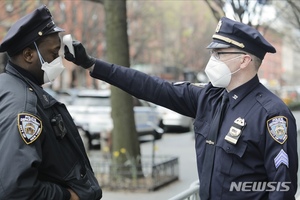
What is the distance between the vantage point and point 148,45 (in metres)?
41.0

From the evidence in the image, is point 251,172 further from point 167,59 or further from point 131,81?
point 167,59

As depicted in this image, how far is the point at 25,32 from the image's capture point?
2.57m

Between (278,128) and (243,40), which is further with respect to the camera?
(243,40)

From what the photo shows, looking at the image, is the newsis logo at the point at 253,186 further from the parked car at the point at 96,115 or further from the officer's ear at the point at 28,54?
the parked car at the point at 96,115

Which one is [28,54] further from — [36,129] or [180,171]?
[180,171]

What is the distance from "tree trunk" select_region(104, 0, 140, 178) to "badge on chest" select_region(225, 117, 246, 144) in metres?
5.36

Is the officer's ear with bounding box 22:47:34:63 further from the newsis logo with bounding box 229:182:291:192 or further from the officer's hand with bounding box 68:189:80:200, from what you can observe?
the newsis logo with bounding box 229:182:291:192

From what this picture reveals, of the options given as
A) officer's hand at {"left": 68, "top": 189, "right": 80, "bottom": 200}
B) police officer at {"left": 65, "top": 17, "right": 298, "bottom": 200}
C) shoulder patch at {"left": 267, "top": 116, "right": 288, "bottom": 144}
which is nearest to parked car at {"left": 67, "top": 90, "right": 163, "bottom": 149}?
police officer at {"left": 65, "top": 17, "right": 298, "bottom": 200}

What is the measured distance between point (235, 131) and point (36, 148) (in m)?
1.09

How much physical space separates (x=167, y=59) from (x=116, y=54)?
38635 millimetres

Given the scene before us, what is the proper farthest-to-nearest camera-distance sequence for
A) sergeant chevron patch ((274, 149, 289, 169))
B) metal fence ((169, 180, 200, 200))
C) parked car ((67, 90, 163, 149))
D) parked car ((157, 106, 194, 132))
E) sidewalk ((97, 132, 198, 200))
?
parked car ((157, 106, 194, 132)) < parked car ((67, 90, 163, 149)) < sidewalk ((97, 132, 198, 200)) < metal fence ((169, 180, 200, 200)) < sergeant chevron patch ((274, 149, 289, 169))

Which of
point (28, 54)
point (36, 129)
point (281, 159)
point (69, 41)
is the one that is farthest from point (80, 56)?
point (281, 159)

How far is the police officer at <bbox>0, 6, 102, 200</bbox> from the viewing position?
2271mm

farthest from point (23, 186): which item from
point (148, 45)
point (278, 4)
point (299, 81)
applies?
point (299, 81)
